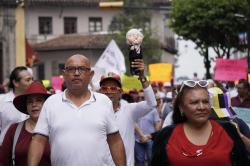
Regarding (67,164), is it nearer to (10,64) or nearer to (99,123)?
(99,123)

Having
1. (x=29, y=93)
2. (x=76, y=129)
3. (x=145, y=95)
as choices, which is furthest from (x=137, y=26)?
(x=76, y=129)

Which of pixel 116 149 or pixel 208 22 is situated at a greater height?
pixel 208 22

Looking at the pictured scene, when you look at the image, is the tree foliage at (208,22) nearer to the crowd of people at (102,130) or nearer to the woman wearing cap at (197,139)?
the crowd of people at (102,130)

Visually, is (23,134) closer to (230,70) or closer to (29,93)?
(29,93)

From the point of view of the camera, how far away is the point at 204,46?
32.1 m

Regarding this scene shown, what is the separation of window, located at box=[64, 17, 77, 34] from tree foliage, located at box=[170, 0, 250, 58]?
28625 millimetres

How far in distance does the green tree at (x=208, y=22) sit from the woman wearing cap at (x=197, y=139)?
77.9 ft

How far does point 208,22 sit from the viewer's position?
100 ft

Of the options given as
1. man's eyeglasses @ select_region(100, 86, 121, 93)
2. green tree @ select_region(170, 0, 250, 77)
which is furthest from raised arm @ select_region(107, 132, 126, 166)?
green tree @ select_region(170, 0, 250, 77)

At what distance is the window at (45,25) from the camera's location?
58.7m

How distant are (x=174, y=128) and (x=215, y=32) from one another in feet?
85.1

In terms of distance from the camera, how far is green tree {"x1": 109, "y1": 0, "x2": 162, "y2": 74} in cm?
5097

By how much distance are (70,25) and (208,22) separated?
1202 inches

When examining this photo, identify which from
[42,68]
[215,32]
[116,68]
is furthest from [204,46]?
[42,68]
